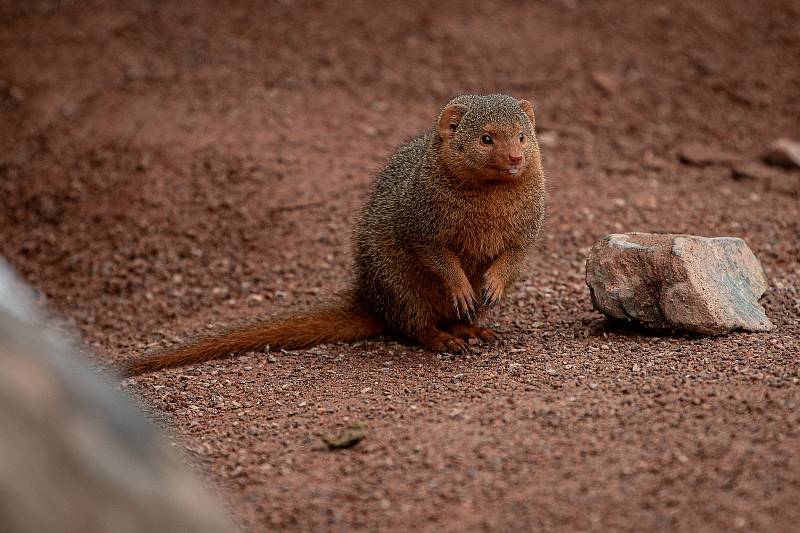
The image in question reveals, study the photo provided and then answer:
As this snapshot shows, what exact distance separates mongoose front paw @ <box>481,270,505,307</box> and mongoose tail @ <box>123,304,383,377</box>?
2.52ft

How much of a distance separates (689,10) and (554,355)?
522 cm

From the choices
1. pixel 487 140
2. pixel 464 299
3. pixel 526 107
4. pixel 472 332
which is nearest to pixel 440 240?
pixel 464 299

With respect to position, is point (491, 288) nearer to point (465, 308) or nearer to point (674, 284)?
point (465, 308)

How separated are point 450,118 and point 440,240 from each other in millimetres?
592

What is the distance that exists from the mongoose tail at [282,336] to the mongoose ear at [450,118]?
1155mm

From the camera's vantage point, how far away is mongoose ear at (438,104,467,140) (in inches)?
172

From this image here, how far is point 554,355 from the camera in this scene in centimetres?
423

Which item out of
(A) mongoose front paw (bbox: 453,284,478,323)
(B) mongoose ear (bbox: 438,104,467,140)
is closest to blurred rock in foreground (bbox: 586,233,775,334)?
(A) mongoose front paw (bbox: 453,284,478,323)

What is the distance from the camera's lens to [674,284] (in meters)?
4.18

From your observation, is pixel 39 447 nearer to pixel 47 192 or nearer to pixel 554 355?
pixel 554 355

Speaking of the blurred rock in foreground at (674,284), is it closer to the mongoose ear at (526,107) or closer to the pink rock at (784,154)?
the mongoose ear at (526,107)

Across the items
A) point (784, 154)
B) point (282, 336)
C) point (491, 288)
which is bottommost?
point (282, 336)

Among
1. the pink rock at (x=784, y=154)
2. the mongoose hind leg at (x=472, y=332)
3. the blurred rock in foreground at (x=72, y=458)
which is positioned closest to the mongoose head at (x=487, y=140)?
the mongoose hind leg at (x=472, y=332)

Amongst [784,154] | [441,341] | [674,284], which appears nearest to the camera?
[674,284]
